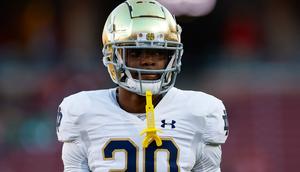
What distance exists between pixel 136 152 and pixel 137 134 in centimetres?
7

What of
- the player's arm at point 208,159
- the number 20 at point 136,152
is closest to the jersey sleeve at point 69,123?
the number 20 at point 136,152

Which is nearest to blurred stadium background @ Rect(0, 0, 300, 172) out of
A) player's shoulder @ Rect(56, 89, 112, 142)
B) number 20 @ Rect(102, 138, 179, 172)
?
player's shoulder @ Rect(56, 89, 112, 142)

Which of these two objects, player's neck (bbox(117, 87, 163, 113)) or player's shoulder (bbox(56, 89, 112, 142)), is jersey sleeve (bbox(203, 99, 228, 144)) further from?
player's shoulder (bbox(56, 89, 112, 142))

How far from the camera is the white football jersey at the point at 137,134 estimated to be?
9.53 ft

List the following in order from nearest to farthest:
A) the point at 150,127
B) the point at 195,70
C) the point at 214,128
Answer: the point at 150,127, the point at 214,128, the point at 195,70

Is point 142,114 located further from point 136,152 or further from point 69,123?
point 69,123

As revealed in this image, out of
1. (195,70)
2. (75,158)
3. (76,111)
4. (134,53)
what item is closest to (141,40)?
(134,53)

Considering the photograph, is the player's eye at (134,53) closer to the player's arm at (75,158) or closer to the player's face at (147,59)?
the player's face at (147,59)

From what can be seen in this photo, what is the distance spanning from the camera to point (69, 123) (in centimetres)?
298
